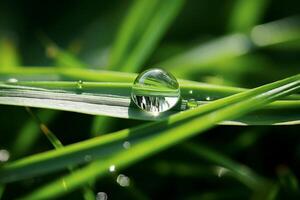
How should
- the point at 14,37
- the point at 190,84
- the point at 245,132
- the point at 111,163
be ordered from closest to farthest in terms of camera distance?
the point at 111,163 < the point at 190,84 < the point at 245,132 < the point at 14,37

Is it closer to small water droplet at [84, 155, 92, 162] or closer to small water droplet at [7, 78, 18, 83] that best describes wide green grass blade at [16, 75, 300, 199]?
small water droplet at [84, 155, 92, 162]

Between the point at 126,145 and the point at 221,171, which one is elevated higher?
the point at 126,145

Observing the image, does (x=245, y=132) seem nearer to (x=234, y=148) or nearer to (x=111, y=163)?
(x=234, y=148)

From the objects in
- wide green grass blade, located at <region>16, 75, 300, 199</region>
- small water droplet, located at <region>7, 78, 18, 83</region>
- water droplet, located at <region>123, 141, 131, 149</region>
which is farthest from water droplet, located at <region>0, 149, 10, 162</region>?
water droplet, located at <region>123, 141, 131, 149</region>

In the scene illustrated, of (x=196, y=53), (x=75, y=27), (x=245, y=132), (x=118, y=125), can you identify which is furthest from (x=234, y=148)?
(x=75, y=27)

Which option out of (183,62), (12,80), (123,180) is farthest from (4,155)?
(183,62)

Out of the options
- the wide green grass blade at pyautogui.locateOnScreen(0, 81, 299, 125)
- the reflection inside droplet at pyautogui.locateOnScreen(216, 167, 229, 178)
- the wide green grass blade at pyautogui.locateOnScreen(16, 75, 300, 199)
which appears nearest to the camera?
the wide green grass blade at pyautogui.locateOnScreen(16, 75, 300, 199)

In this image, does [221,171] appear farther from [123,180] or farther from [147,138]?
[147,138]
